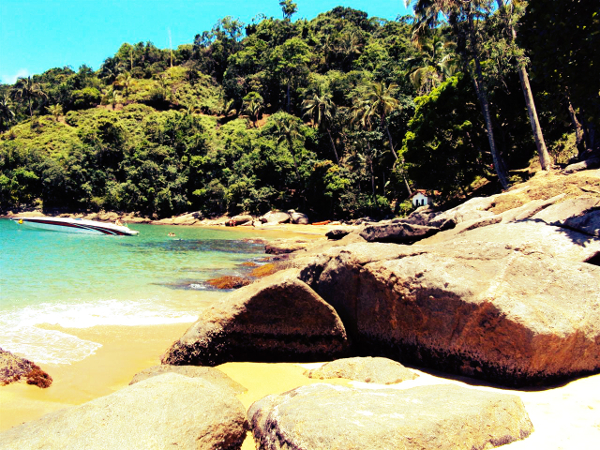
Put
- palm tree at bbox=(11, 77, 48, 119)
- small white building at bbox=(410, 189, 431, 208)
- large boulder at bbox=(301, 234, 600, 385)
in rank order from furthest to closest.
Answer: palm tree at bbox=(11, 77, 48, 119) → small white building at bbox=(410, 189, 431, 208) → large boulder at bbox=(301, 234, 600, 385)

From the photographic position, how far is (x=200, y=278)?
54.8 feet

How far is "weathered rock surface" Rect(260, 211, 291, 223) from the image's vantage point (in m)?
48.2

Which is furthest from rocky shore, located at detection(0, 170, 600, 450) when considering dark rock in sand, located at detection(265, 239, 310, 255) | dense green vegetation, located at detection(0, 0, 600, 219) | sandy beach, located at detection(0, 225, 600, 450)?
dark rock in sand, located at detection(265, 239, 310, 255)

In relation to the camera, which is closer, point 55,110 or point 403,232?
point 403,232

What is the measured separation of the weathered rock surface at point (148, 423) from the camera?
3793 millimetres

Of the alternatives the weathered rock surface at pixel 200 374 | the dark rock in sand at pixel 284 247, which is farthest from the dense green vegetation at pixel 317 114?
the dark rock in sand at pixel 284 247

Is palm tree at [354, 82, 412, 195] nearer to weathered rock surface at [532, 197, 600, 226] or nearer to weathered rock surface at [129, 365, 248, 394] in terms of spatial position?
weathered rock surface at [532, 197, 600, 226]

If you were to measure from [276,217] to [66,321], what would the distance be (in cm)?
3855

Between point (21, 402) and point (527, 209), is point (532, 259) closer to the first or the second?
point (527, 209)

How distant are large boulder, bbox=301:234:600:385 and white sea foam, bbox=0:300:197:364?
16.7 feet

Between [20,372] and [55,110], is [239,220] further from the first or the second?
[55,110]

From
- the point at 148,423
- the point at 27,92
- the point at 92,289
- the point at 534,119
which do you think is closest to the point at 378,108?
the point at 534,119

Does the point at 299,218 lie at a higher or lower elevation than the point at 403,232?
lower

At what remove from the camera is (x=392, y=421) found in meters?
3.77
